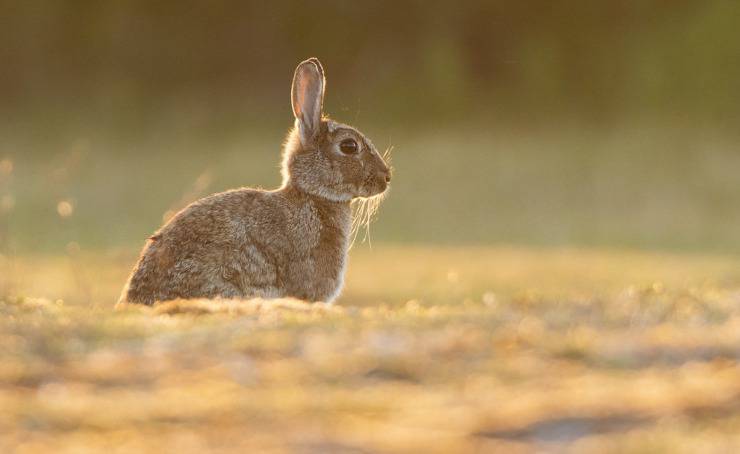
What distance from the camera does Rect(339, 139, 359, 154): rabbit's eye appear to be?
43.7 ft

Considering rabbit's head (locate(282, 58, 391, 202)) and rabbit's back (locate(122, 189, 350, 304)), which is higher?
rabbit's head (locate(282, 58, 391, 202))

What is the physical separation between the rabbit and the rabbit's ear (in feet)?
0.03

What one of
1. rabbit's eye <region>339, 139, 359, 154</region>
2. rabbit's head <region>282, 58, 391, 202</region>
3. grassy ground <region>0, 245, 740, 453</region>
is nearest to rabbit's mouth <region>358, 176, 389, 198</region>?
rabbit's head <region>282, 58, 391, 202</region>

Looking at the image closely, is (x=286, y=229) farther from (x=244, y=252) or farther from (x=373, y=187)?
(x=373, y=187)

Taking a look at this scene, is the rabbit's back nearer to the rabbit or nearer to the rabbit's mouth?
the rabbit

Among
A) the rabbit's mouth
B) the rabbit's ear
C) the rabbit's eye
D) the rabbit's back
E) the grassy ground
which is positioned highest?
the rabbit's ear

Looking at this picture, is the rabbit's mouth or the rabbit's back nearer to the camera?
the rabbit's back

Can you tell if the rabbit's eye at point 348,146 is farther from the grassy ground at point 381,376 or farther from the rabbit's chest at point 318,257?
the grassy ground at point 381,376

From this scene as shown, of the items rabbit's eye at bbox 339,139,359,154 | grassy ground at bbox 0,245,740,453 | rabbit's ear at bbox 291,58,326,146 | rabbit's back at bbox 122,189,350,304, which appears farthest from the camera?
rabbit's eye at bbox 339,139,359,154

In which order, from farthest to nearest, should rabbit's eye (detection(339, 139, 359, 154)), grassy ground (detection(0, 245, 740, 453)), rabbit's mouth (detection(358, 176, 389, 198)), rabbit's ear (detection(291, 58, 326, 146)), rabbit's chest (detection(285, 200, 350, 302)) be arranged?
rabbit's mouth (detection(358, 176, 389, 198))
rabbit's eye (detection(339, 139, 359, 154))
rabbit's ear (detection(291, 58, 326, 146))
rabbit's chest (detection(285, 200, 350, 302))
grassy ground (detection(0, 245, 740, 453))

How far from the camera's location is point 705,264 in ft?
70.8

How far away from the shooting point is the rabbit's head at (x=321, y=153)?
13.1 m

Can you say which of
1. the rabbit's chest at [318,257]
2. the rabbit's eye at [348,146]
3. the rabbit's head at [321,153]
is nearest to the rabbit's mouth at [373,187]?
the rabbit's head at [321,153]

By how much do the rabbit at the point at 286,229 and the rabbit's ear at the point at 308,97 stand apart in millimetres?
10
